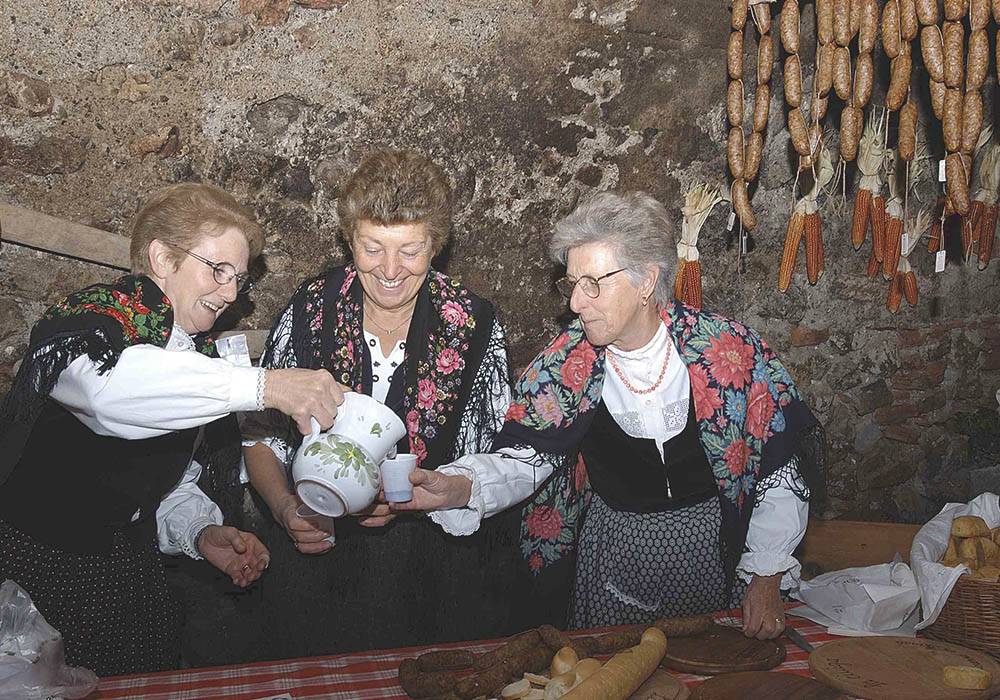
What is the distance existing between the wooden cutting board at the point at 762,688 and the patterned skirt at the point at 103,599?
1491 millimetres

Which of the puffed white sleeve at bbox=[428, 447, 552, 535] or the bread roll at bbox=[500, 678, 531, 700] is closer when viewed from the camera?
the bread roll at bbox=[500, 678, 531, 700]

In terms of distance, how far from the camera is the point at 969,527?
2551 mm

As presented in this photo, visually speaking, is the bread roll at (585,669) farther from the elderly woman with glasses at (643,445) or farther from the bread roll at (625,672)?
the elderly woman with glasses at (643,445)

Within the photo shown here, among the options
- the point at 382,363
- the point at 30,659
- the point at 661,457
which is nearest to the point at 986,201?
the point at 661,457

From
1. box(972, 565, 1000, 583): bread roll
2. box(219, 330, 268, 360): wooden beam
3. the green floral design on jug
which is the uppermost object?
box(219, 330, 268, 360): wooden beam

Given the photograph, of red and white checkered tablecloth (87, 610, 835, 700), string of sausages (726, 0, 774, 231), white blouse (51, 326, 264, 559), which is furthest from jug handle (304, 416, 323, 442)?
string of sausages (726, 0, 774, 231)

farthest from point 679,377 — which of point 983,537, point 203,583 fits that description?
point 203,583

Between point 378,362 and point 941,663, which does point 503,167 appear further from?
point 941,663

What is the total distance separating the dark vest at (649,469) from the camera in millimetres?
2900

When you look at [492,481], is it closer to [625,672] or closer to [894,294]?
[625,672]

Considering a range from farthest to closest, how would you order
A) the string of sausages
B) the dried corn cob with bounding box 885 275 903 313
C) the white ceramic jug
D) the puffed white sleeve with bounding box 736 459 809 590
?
the dried corn cob with bounding box 885 275 903 313 → the string of sausages → the puffed white sleeve with bounding box 736 459 809 590 → the white ceramic jug

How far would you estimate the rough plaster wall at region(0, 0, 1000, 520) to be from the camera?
3.18m

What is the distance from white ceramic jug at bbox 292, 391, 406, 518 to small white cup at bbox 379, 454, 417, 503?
38 millimetres

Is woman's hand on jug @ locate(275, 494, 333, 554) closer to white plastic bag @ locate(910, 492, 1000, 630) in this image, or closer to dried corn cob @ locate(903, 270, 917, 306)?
white plastic bag @ locate(910, 492, 1000, 630)
